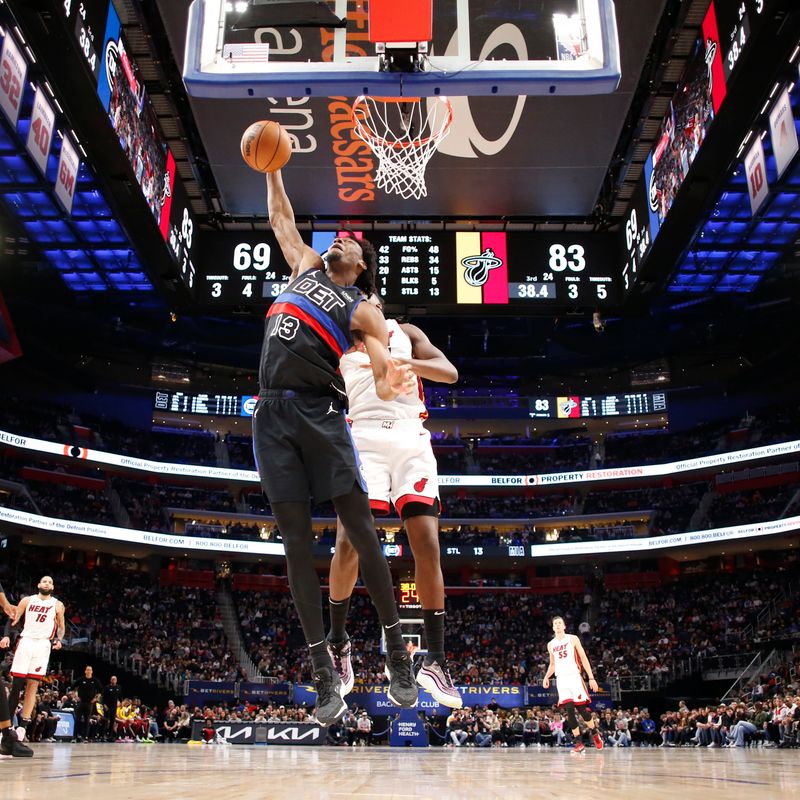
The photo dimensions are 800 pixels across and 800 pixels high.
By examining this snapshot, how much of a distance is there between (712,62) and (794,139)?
5.51ft

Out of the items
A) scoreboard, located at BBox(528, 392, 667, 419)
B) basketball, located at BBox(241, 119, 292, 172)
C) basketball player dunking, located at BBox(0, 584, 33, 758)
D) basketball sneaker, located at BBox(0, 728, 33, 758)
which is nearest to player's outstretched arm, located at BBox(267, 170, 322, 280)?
basketball, located at BBox(241, 119, 292, 172)

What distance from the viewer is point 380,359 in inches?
143

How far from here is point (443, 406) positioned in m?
36.5

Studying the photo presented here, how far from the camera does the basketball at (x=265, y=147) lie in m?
4.21

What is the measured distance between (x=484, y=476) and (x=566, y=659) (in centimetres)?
2279

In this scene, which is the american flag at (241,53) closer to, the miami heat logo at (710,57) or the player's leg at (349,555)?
the player's leg at (349,555)

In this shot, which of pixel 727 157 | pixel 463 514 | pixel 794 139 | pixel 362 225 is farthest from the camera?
pixel 463 514

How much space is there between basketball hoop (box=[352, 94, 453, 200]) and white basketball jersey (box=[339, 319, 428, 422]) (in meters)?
6.46

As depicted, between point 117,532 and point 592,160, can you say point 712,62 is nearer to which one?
point 592,160

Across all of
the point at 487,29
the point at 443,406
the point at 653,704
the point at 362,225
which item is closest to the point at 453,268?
the point at 362,225

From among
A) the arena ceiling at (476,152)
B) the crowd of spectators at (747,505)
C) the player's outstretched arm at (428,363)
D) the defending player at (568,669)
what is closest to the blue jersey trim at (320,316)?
the player's outstretched arm at (428,363)

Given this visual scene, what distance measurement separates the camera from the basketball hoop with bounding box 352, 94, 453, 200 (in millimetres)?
11102

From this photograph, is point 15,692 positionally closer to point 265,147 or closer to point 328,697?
point 328,697

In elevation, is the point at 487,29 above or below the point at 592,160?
below
